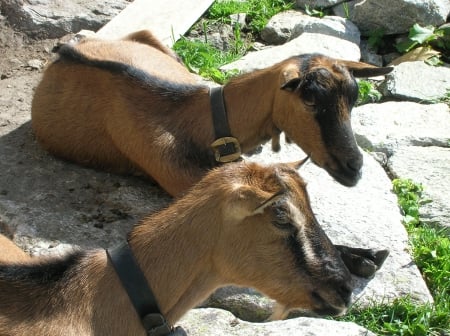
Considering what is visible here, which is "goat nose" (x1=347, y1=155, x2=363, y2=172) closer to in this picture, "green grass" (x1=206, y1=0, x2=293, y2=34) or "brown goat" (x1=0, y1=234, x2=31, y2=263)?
"brown goat" (x1=0, y1=234, x2=31, y2=263)

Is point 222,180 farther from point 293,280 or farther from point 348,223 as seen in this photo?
point 348,223

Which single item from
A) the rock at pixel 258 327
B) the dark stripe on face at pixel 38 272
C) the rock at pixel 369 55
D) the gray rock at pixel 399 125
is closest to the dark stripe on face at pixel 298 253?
the rock at pixel 258 327

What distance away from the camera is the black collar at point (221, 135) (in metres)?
5.39

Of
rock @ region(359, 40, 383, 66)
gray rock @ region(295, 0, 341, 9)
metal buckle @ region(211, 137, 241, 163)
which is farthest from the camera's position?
gray rock @ region(295, 0, 341, 9)

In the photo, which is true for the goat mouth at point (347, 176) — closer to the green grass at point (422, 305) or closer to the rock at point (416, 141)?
the green grass at point (422, 305)

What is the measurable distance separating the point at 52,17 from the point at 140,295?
4.90 metres

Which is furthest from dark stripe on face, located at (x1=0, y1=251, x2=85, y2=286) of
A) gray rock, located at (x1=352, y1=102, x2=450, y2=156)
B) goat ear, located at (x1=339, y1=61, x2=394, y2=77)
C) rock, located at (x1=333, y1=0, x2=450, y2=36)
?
rock, located at (x1=333, y1=0, x2=450, y2=36)

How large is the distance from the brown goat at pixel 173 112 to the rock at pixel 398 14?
3.00 metres

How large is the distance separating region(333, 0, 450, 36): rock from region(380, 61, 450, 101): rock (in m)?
0.77

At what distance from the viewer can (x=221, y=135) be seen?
544cm

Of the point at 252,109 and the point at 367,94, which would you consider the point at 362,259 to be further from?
the point at 367,94

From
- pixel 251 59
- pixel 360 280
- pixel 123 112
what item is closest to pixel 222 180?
pixel 360 280

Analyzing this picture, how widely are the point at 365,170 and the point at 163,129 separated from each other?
160 cm

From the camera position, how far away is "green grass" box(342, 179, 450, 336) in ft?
15.9
